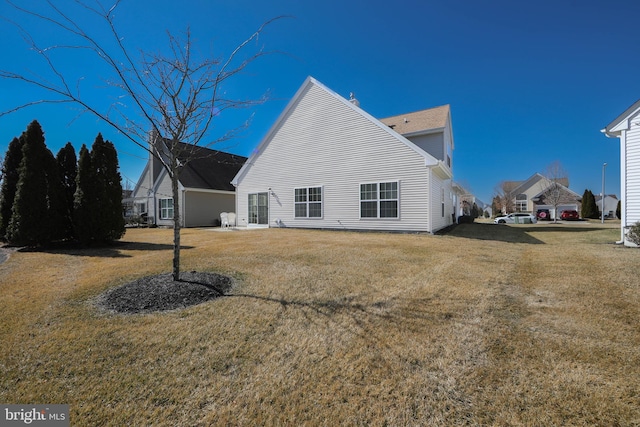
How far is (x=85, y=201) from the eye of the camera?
30.6 ft

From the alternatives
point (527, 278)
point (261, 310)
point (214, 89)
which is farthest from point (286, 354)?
point (527, 278)

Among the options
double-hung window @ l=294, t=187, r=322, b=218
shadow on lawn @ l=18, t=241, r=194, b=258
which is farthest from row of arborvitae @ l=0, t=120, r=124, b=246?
double-hung window @ l=294, t=187, r=322, b=218

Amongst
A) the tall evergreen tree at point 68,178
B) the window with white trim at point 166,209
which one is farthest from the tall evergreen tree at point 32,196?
the window with white trim at point 166,209

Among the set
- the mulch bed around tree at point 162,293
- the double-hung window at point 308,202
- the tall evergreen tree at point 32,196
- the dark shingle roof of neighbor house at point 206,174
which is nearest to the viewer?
the mulch bed around tree at point 162,293

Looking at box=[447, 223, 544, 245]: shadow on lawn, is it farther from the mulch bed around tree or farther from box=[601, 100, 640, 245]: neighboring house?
the mulch bed around tree

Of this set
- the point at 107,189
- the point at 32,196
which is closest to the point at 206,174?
the point at 107,189

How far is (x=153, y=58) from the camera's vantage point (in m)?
4.50

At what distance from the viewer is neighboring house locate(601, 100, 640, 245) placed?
838cm

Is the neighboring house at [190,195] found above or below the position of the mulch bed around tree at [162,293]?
above

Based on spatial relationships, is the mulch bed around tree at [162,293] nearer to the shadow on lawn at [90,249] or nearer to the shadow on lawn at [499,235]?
the shadow on lawn at [90,249]

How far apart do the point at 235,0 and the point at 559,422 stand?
7923mm

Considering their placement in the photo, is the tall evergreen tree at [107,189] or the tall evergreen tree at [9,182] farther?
the tall evergreen tree at [107,189]

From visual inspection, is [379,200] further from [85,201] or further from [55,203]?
[55,203]

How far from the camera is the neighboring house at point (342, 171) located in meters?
11.8
